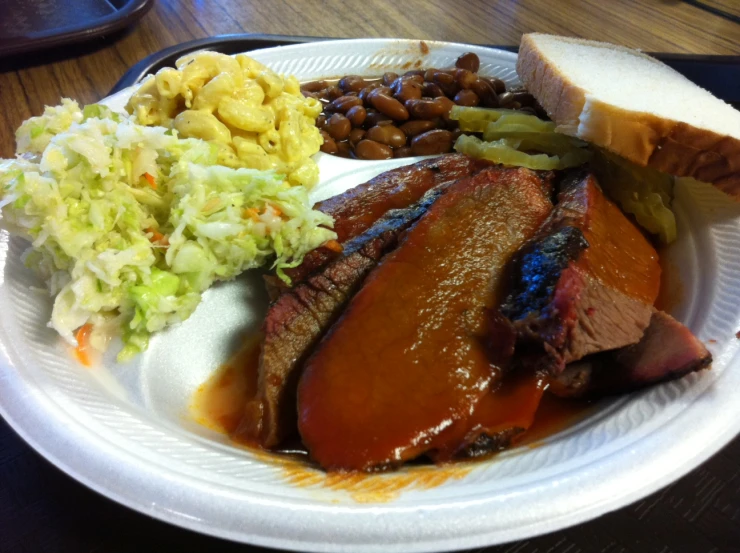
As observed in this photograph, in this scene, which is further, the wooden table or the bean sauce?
the bean sauce

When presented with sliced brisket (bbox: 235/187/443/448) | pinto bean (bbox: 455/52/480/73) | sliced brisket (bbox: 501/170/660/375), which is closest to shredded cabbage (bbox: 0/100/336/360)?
sliced brisket (bbox: 235/187/443/448)

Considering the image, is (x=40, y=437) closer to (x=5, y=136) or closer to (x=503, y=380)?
(x=503, y=380)

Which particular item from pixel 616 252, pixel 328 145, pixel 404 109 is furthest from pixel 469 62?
pixel 616 252

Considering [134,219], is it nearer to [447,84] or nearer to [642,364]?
[642,364]

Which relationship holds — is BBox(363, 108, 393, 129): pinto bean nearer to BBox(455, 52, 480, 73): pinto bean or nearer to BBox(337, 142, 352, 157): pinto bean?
BBox(337, 142, 352, 157): pinto bean

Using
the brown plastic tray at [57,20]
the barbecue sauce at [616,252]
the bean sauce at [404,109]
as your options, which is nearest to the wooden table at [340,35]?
the brown plastic tray at [57,20]

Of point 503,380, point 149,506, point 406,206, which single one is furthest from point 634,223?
point 149,506
